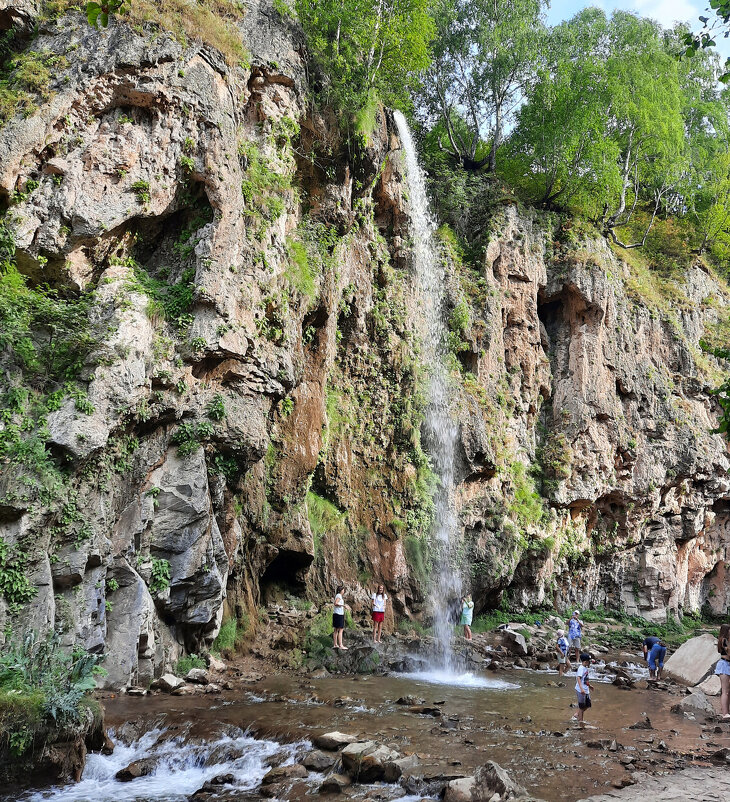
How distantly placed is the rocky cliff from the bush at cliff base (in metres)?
0.91

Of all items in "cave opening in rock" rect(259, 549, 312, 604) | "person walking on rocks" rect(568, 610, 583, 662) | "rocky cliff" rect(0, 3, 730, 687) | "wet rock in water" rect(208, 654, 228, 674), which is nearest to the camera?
"rocky cliff" rect(0, 3, 730, 687)

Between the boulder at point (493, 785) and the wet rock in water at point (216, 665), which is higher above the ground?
the boulder at point (493, 785)

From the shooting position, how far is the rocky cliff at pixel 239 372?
35.4ft

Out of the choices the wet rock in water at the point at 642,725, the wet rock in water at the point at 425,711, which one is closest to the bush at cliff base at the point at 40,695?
the wet rock in water at the point at 425,711

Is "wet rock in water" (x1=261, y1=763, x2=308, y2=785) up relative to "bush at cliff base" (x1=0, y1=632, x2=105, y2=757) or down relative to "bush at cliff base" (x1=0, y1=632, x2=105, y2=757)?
down

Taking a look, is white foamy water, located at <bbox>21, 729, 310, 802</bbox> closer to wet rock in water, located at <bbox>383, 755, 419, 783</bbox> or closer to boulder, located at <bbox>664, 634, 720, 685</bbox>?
wet rock in water, located at <bbox>383, 755, 419, 783</bbox>

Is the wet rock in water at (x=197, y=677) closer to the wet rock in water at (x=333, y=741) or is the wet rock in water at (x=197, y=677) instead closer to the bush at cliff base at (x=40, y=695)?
the bush at cliff base at (x=40, y=695)

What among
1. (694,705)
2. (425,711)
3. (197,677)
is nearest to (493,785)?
(425,711)

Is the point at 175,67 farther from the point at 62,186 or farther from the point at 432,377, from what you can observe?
the point at 432,377

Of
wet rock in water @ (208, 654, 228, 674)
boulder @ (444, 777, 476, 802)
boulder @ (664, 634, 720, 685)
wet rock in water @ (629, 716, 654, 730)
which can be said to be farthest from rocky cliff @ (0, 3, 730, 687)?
wet rock in water @ (629, 716, 654, 730)

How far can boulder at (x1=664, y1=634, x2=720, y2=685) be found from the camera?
16797 mm

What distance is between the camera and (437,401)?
871 inches

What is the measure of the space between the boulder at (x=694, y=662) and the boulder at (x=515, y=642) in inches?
163

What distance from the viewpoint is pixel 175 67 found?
14000 mm
